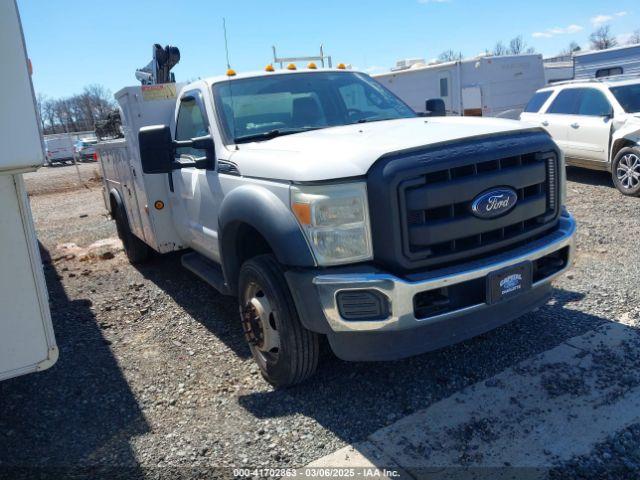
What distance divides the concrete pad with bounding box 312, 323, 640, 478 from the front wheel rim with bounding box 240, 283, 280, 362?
83 cm

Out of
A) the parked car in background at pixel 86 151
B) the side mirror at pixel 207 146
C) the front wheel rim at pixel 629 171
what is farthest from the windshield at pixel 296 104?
the parked car in background at pixel 86 151

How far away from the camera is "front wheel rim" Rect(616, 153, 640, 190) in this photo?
8367mm

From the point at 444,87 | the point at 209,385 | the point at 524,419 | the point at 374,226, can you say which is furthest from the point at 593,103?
the point at 209,385

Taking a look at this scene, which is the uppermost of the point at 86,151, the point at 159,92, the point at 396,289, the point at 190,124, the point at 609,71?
the point at 609,71

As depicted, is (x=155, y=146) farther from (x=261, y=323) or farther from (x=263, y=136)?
(x=261, y=323)

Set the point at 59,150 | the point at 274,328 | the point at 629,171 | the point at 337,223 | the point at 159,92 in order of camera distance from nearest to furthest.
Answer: the point at 337,223
the point at 274,328
the point at 159,92
the point at 629,171
the point at 59,150

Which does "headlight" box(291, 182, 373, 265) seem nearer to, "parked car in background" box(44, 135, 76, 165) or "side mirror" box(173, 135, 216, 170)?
"side mirror" box(173, 135, 216, 170)

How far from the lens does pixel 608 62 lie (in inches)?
612

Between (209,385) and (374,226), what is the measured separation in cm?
175

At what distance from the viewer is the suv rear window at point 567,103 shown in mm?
9961

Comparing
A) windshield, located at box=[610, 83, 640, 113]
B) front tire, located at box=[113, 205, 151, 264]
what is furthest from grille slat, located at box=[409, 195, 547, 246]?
windshield, located at box=[610, 83, 640, 113]

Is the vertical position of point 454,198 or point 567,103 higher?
point 567,103

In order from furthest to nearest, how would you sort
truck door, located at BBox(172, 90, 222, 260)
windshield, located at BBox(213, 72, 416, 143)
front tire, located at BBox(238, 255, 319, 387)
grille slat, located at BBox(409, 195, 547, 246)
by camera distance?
truck door, located at BBox(172, 90, 222, 260), windshield, located at BBox(213, 72, 416, 143), front tire, located at BBox(238, 255, 319, 387), grille slat, located at BBox(409, 195, 547, 246)

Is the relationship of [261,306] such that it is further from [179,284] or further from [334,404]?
[179,284]
